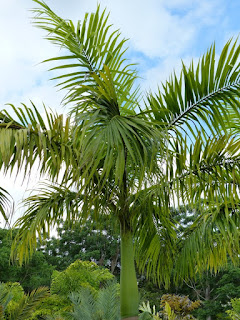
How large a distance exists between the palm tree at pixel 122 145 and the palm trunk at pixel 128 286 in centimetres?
1

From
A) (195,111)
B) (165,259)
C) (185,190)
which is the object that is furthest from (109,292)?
(195,111)

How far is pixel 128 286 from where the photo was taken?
4.53m

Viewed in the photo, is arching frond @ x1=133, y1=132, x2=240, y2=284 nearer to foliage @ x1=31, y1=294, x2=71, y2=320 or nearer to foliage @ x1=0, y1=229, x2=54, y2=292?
foliage @ x1=31, y1=294, x2=71, y2=320

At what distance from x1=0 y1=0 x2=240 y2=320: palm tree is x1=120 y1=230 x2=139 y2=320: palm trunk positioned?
10 millimetres

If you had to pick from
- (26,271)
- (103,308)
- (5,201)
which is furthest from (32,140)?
(26,271)

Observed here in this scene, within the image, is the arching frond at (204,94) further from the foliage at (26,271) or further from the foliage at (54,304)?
the foliage at (26,271)

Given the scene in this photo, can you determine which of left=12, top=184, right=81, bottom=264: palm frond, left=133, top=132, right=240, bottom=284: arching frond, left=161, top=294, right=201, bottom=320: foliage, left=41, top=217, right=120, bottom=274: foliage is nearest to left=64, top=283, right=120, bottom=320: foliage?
left=133, top=132, right=240, bottom=284: arching frond

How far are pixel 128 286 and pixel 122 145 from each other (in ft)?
5.24

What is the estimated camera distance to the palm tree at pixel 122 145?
157 inches

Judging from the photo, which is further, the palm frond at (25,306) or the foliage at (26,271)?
the foliage at (26,271)

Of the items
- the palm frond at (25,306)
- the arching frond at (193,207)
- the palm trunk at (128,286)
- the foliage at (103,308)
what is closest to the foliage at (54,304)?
the foliage at (103,308)

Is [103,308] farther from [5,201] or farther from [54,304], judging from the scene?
[54,304]

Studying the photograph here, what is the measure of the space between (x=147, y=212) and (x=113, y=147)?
176 centimetres

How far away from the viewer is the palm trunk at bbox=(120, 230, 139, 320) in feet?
14.6
